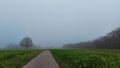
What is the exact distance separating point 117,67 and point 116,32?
246 feet

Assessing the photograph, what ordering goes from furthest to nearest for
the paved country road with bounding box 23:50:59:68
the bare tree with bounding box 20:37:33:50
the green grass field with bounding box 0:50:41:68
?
the bare tree with bounding box 20:37:33:50
the green grass field with bounding box 0:50:41:68
the paved country road with bounding box 23:50:59:68

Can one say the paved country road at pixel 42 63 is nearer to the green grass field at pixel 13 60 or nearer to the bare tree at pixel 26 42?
the green grass field at pixel 13 60

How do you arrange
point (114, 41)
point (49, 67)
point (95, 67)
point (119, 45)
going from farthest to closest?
1. point (114, 41)
2. point (119, 45)
3. point (49, 67)
4. point (95, 67)

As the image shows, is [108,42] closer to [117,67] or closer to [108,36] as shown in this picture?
[108,36]

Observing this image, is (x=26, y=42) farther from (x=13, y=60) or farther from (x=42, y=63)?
(x=42, y=63)

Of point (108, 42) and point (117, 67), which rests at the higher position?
point (108, 42)

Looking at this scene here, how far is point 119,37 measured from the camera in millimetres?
85750

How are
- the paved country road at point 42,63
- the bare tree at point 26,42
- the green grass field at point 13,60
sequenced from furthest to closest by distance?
the bare tree at point 26,42, the green grass field at point 13,60, the paved country road at point 42,63

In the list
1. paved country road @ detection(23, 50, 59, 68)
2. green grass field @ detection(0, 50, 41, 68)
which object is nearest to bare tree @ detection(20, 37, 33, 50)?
green grass field @ detection(0, 50, 41, 68)

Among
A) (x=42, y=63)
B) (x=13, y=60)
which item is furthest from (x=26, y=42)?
(x=42, y=63)

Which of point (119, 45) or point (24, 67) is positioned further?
point (119, 45)

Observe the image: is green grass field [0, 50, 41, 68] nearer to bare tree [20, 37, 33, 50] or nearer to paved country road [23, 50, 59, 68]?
paved country road [23, 50, 59, 68]

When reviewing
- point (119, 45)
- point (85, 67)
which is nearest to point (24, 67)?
point (85, 67)

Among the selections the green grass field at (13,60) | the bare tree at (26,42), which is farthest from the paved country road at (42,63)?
the bare tree at (26,42)
